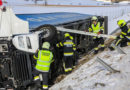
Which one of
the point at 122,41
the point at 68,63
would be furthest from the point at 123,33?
the point at 68,63

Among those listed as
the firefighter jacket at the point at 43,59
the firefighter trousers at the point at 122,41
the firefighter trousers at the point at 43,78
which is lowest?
the firefighter trousers at the point at 43,78

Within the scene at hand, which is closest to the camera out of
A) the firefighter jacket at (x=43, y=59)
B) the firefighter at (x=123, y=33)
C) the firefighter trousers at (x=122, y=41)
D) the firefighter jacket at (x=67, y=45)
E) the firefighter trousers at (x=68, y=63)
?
the firefighter jacket at (x=43, y=59)

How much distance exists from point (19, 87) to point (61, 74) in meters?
1.79

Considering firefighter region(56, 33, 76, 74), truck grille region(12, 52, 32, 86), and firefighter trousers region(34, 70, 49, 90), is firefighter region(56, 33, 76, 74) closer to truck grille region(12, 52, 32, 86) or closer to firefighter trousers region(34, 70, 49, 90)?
firefighter trousers region(34, 70, 49, 90)

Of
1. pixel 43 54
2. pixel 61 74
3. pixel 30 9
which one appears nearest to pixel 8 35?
pixel 43 54

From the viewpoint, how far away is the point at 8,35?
430cm

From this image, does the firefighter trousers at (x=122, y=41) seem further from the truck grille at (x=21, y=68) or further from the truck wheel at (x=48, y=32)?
the truck grille at (x=21, y=68)

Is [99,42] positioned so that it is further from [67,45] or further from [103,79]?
[103,79]

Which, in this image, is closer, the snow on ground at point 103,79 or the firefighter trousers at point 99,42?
the snow on ground at point 103,79

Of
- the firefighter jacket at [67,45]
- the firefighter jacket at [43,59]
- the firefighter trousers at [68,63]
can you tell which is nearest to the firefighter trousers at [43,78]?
the firefighter jacket at [43,59]

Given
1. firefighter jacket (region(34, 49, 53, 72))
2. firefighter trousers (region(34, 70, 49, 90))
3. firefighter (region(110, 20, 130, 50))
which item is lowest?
firefighter trousers (region(34, 70, 49, 90))

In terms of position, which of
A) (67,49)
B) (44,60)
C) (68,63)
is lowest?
(68,63)

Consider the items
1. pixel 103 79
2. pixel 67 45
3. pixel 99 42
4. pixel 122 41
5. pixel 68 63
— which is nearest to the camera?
pixel 103 79

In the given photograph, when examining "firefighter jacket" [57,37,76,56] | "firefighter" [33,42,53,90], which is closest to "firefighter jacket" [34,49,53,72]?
"firefighter" [33,42,53,90]
